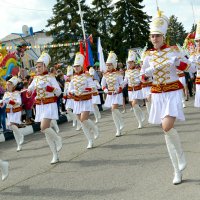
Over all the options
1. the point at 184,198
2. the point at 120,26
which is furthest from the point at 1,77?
the point at 120,26

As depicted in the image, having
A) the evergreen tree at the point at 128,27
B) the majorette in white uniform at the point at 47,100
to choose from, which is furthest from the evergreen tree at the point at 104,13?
the majorette in white uniform at the point at 47,100

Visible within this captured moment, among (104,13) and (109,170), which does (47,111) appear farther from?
(104,13)

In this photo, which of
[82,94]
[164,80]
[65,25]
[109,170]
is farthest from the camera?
[65,25]

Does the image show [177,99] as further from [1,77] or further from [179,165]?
[1,77]

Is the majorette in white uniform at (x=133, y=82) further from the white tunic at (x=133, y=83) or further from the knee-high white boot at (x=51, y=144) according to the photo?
the knee-high white boot at (x=51, y=144)

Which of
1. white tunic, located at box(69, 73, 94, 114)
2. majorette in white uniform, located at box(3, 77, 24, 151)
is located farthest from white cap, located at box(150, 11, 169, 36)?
majorette in white uniform, located at box(3, 77, 24, 151)

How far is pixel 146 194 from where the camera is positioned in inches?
204

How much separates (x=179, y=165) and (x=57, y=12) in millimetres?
44067

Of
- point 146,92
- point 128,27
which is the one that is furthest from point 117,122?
point 128,27

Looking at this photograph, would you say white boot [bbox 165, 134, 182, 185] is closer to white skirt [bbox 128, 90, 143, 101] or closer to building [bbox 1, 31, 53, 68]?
white skirt [bbox 128, 90, 143, 101]

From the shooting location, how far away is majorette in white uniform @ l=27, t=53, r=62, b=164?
8227 mm

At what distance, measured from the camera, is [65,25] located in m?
47.1

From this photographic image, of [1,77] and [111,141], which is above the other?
[1,77]

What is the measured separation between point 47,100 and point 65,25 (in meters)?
39.8
